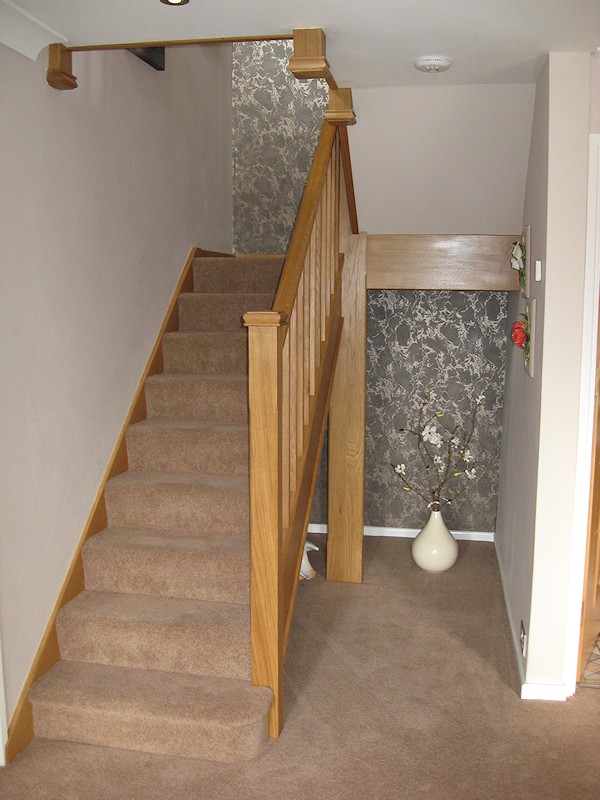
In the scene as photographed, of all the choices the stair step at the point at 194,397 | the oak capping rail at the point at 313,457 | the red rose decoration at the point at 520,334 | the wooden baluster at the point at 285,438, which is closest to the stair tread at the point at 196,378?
the stair step at the point at 194,397

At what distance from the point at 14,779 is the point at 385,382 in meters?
2.96

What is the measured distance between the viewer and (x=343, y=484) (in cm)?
403

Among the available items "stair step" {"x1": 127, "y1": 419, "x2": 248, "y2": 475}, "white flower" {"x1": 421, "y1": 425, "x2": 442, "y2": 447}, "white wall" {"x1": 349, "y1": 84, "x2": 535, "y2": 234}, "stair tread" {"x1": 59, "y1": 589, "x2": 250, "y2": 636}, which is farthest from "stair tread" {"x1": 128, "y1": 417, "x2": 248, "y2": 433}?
"white flower" {"x1": 421, "y1": 425, "x2": 442, "y2": 447}

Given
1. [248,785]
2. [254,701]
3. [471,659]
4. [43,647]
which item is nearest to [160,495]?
[43,647]

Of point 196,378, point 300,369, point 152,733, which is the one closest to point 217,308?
point 196,378

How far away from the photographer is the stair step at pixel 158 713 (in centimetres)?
252

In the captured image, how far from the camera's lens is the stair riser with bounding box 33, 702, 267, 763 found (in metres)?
2.52

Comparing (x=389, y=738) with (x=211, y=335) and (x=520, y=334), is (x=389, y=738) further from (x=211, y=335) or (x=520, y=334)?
(x=211, y=335)

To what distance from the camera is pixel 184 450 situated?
339 centimetres

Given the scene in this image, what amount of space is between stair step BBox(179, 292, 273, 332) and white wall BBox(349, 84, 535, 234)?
68cm

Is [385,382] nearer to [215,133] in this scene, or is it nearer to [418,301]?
[418,301]

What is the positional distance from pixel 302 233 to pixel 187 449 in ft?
3.93

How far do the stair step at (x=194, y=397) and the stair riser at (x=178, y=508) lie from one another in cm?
52

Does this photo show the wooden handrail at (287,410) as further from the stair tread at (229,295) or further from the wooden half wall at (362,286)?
the stair tread at (229,295)
